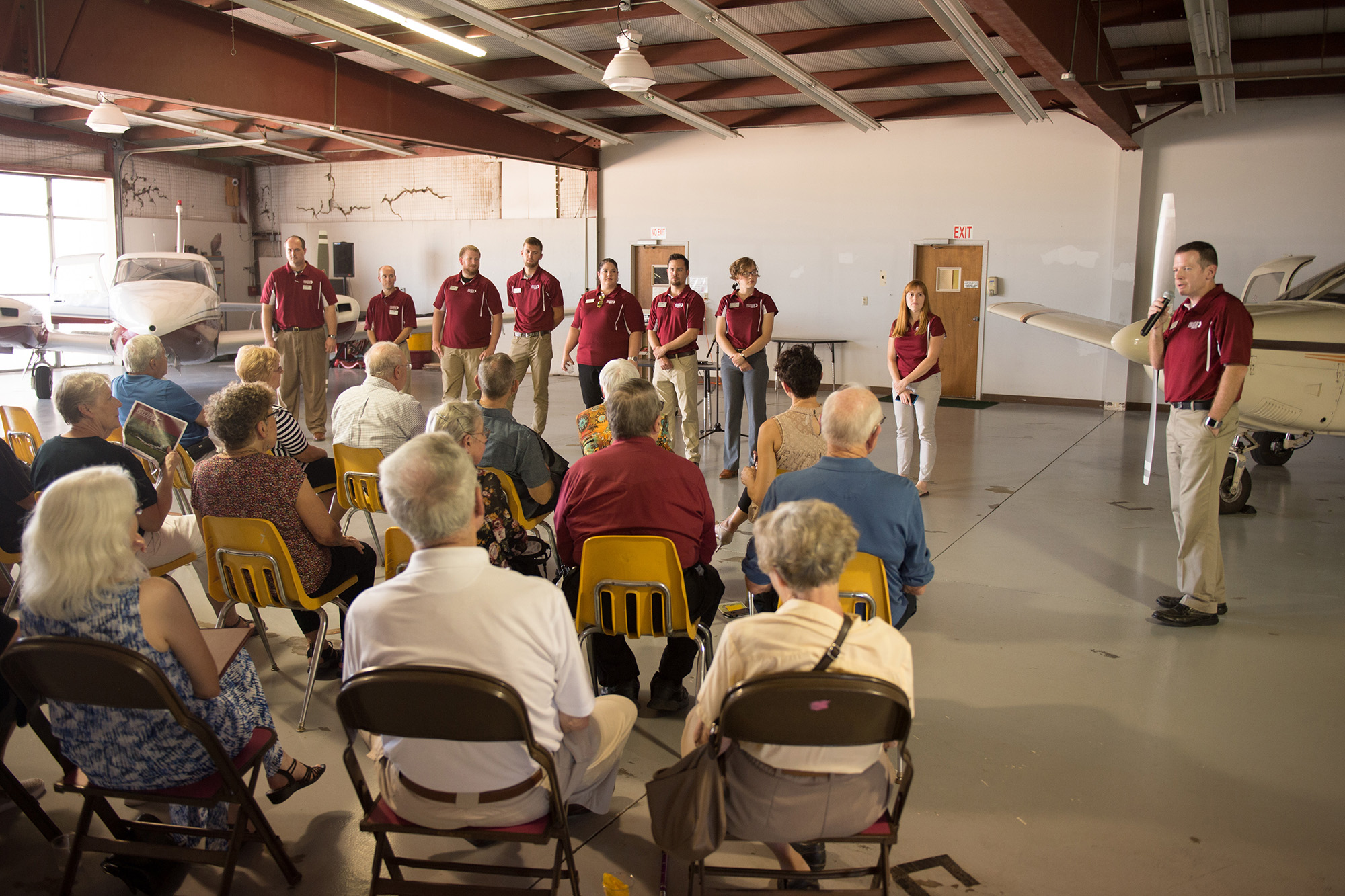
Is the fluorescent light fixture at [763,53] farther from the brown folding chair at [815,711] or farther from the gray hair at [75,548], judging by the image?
the brown folding chair at [815,711]

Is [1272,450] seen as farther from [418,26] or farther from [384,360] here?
[418,26]

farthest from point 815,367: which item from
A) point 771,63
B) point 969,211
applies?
point 969,211

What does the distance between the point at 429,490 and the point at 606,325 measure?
213 inches

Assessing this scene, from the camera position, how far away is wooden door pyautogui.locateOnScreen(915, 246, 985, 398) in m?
11.5

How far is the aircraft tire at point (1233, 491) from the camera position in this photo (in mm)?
5664

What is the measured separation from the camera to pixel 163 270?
11.2 m

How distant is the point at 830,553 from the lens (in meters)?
1.81

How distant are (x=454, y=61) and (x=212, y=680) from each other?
8.84 metres

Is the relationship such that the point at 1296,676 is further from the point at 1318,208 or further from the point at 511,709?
the point at 1318,208

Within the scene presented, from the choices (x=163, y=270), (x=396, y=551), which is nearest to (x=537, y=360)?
→ (x=396, y=551)

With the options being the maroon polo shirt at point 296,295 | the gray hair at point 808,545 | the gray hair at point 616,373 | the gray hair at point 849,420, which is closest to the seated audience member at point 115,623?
the gray hair at point 808,545

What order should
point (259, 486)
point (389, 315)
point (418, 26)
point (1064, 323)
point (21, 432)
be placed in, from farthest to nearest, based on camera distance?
point (389, 315) < point (1064, 323) < point (418, 26) < point (21, 432) < point (259, 486)

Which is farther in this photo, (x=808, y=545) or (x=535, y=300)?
(x=535, y=300)

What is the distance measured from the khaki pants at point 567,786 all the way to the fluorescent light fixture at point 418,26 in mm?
5341
